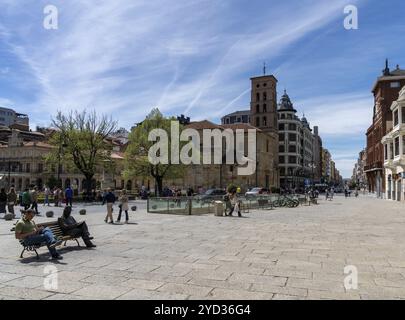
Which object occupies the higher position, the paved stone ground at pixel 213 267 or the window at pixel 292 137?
the window at pixel 292 137

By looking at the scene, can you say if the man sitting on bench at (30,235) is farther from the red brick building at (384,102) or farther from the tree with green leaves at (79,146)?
the red brick building at (384,102)

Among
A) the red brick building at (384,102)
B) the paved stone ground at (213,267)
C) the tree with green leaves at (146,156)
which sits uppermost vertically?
the red brick building at (384,102)

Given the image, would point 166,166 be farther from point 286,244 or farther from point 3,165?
point 3,165

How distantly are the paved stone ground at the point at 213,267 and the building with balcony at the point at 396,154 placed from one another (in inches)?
1352

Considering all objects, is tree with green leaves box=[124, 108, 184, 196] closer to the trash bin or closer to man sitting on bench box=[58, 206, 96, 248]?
the trash bin

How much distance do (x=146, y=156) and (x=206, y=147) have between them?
35.4 metres

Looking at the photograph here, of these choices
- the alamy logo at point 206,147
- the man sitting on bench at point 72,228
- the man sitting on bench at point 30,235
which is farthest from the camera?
the alamy logo at point 206,147

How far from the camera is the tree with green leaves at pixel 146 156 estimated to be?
47594mm

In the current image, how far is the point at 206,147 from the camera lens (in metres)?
82.3

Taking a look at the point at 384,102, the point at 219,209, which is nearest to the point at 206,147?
the point at 384,102

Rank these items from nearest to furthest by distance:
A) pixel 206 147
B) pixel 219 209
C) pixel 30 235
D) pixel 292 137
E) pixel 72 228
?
pixel 30 235 → pixel 72 228 → pixel 219 209 → pixel 206 147 → pixel 292 137

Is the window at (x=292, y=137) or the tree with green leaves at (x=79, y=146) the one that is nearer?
the tree with green leaves at (x=79, y=146)

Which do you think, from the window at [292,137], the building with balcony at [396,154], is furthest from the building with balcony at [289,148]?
the building with balcony at [396,154]

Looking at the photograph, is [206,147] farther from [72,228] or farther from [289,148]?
[72,228]
